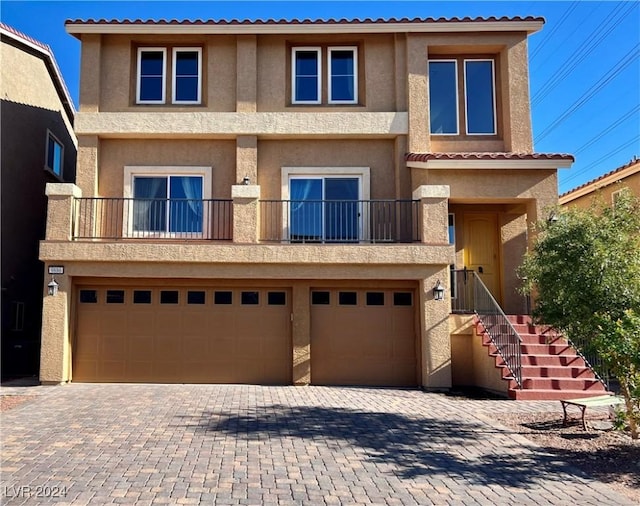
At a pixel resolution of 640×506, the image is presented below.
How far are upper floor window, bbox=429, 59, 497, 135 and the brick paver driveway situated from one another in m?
7.36

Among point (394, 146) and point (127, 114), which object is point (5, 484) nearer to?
point (127, 114)

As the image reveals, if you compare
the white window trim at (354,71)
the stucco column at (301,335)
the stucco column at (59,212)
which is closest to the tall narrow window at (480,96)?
the white window trim at (354,71)

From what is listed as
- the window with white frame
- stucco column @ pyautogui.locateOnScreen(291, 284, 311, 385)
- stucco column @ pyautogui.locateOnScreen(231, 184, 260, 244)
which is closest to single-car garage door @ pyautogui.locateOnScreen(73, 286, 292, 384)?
stucco column @ pyautogui.locateOnScreen(291, 284, 311, 385)

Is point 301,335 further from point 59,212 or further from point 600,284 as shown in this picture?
point 600,284

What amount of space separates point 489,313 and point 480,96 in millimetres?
5813

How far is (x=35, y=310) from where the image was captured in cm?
1734

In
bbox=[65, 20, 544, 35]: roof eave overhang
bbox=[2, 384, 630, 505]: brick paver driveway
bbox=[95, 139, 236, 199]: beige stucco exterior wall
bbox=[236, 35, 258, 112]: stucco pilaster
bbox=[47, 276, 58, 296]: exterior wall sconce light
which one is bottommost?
bbox=[2, 384, 630, 505]: brick paver driveway

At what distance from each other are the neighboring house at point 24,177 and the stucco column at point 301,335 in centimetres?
698

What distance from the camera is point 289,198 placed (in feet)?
49.9

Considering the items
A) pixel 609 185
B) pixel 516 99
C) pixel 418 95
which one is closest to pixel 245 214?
pixel 418 95

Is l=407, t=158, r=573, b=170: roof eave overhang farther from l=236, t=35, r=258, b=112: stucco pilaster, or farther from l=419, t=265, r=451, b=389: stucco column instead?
l=236, t=35, r=258, b=112: stucco pilaster

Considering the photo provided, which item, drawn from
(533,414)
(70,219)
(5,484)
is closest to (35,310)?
(70,219)

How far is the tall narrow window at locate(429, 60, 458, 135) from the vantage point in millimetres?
15781

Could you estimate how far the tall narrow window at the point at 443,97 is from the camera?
1578 cm
